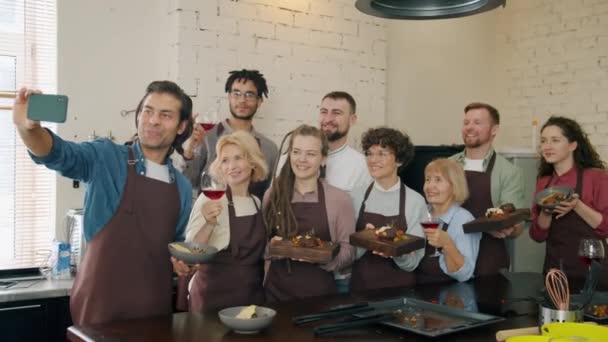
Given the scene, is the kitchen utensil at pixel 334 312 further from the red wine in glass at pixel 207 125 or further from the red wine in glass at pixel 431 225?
the red wine in glass at pixel 207 125

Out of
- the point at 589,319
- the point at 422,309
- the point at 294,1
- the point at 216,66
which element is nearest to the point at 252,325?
the point at 422,309

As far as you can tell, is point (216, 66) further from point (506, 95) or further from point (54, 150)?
point (506, 95)

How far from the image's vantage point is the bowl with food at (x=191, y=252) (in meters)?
2.38

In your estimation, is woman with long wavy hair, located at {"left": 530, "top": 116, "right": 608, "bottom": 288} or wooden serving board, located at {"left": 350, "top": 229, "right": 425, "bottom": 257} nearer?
wooden serving board, located at {"left": 350, "top": 229, "right": 425, "bottom": 257}

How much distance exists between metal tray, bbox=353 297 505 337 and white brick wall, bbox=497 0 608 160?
11.3 feet

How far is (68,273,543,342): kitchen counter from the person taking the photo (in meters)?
1.90

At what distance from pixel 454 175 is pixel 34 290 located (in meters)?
2.24

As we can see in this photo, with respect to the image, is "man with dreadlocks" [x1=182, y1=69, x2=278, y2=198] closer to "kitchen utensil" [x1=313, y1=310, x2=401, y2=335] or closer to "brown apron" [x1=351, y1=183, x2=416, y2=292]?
"brown apron" [x1=351, y1=183, x2=416, y2=292]

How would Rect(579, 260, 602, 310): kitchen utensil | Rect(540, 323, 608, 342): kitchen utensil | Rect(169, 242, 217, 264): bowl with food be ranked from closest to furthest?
Rect(540, 323, 608, 342): kitchen utensil < Rect(579, 260, 602, 310): kitchen utensil < Rect(169, 242, 217, 264): bowl with food

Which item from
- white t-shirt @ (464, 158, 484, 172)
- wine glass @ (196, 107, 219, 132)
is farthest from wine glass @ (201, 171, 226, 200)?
white t-shirt @ (464, 158, 484, 172)

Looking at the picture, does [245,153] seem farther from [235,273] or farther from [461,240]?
[461,240]

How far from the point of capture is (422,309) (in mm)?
2307

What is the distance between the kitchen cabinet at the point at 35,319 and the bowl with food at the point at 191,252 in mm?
1116

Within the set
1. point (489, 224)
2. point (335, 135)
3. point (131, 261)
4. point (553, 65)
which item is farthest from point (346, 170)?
point (553, 65)
